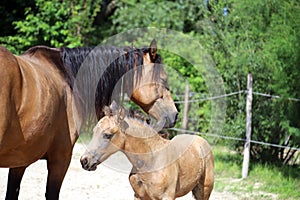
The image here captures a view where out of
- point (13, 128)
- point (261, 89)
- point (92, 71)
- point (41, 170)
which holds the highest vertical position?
point (92, 71)

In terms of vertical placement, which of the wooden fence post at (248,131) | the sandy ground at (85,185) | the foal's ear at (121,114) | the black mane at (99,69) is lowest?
the sandy ground at (85,185)

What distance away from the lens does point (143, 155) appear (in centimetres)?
317

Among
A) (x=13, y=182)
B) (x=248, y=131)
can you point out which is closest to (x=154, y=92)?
(x=13, y=182)

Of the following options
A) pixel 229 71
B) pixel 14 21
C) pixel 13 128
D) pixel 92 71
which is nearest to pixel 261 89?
pixel 229 71

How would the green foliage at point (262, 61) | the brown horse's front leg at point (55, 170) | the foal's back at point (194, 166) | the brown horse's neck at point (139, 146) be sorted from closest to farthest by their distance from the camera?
the brown horse's neck at point (139, 146)
the foal's back at point (194, 166)
the brown horse's front leg at point (55, 170)
the green foliage at point (262, 61)

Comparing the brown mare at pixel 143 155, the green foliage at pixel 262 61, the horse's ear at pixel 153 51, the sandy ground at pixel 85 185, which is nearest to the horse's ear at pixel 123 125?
the brown mare at pixel 143 155

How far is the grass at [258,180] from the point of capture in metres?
6.05

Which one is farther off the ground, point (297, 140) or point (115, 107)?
point (115, 107)

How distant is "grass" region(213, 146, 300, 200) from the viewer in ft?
19.8

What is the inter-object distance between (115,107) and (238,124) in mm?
4993

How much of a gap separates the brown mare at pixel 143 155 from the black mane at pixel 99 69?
2.04 feet

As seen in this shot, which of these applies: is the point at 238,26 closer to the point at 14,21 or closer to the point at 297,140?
the point at 297,140

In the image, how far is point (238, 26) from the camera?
26.4ft

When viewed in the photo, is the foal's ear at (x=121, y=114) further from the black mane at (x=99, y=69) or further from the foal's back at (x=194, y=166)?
the black mane at (x=99, y=69)
